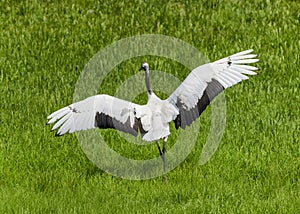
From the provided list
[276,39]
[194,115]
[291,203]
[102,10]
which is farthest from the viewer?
[102,10]

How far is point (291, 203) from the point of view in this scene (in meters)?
8.34

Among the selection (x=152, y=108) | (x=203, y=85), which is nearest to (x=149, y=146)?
(x=152, y=108)

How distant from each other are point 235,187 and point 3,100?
15.9 ft

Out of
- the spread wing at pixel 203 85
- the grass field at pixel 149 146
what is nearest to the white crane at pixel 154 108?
the spread wing at pixel 203 85

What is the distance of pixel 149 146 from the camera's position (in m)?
10.3

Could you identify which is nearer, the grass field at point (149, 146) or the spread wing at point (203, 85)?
the grass field at point (149, 146)

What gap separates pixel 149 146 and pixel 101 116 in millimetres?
1679

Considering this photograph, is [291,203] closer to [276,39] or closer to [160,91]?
[160,91]

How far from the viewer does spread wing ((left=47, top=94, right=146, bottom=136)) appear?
873 cm

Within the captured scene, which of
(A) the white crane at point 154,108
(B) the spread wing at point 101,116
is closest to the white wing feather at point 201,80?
(A) the white crane at point 154,108

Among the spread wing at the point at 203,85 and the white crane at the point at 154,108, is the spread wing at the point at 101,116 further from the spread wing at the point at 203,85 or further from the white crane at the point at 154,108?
the spread wing at the point at 203,85

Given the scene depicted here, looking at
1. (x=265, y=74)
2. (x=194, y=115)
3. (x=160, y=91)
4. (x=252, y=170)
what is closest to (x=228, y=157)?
(x=252, y=170)

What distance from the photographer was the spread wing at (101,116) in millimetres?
8734

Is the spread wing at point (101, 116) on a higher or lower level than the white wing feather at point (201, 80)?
lower
